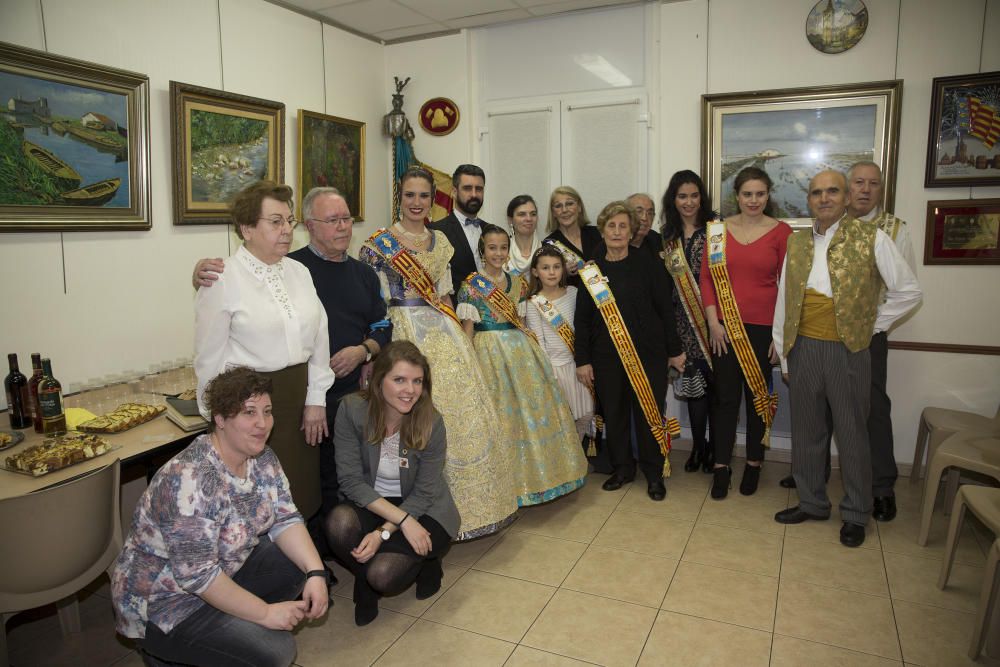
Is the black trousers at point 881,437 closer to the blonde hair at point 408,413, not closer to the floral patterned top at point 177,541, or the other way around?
the blonde hair at point 408,413

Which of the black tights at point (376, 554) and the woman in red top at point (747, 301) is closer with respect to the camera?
the black tights at point (376, 554)

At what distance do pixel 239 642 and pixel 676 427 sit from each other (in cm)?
227

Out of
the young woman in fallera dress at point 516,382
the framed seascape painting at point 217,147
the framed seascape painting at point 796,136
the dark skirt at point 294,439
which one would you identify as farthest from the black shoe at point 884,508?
the framed seascape painting at point 217,147

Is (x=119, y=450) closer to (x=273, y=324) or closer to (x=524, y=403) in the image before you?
(x=273, y=324)

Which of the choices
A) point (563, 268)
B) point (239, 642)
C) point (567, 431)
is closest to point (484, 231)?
point (563, 268)

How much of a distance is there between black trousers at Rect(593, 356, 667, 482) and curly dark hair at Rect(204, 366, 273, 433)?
1.90 metres

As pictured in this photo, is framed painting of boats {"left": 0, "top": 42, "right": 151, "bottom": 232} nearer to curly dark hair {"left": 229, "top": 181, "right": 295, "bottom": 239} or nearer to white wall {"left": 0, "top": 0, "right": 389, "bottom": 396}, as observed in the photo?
white wall {"left": 0, "top": 0, "right": 389, "bottom": 396}

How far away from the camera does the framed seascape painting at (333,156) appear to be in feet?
12.2

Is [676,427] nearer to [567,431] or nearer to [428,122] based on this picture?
[567,431]

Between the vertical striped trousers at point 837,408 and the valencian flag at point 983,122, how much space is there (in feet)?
4.48

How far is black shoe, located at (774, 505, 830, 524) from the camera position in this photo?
299 centimetres

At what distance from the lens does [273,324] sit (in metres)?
2.05

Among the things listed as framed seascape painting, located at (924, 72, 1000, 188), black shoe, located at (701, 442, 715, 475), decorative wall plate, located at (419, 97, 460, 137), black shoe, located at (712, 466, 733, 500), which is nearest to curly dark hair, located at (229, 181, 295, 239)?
black shoe, located at (712, 466, 733, 500)

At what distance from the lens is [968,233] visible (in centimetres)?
331
